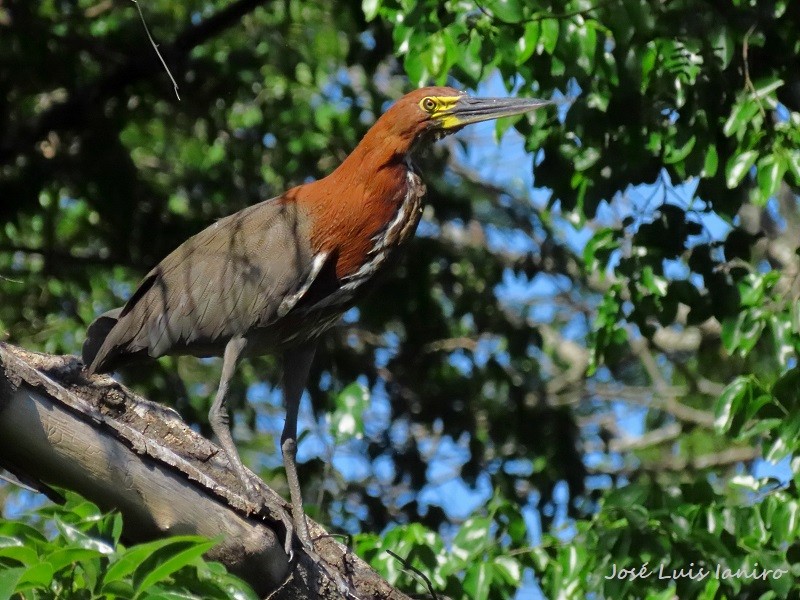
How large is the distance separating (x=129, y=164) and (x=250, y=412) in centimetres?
166

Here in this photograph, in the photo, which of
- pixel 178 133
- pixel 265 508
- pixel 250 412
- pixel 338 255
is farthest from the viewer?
pixel 178 133

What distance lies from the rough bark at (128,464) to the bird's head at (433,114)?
6.36 feet

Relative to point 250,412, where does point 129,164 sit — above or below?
above

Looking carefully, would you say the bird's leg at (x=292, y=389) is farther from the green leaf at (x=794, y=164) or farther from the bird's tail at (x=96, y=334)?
the green leaf at (x=794, y=164)

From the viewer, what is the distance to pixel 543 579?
15.3 ft

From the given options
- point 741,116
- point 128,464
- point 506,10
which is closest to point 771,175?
point 741,116

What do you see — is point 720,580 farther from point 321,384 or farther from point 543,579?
point 321,384

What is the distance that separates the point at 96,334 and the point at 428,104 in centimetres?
171

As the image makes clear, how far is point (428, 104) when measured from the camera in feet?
16.8

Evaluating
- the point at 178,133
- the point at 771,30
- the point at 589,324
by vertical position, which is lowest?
the point at 589,324

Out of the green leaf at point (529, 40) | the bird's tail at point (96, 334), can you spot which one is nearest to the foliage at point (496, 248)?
the green leaf at point (529, 40)

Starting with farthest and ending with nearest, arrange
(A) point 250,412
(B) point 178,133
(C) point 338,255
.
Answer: (B) point 178,133 → (A) point 250,412 → (C) point 338,255

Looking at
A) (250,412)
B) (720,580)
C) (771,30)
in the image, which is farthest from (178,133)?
(720,580)

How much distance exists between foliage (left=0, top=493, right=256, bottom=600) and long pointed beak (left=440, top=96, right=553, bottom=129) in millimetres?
2920
